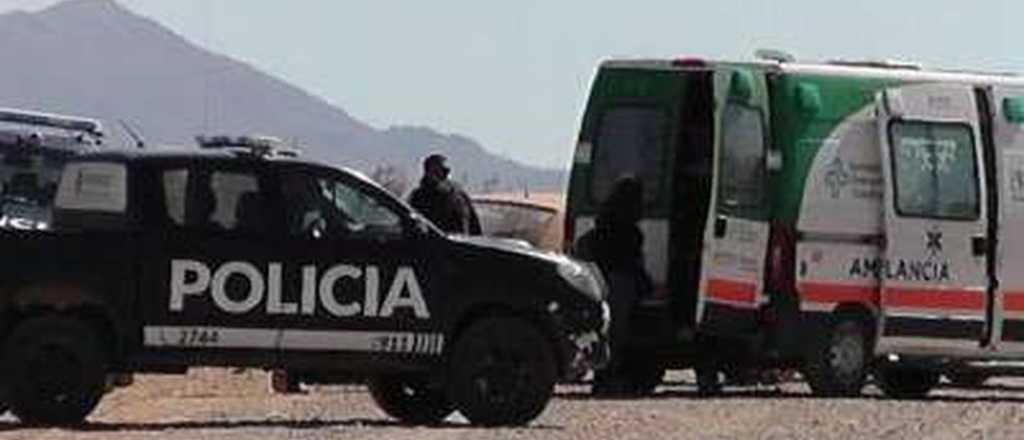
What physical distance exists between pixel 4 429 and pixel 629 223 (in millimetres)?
6002

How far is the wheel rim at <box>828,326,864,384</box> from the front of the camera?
2159cm

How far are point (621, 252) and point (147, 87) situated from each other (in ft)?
277

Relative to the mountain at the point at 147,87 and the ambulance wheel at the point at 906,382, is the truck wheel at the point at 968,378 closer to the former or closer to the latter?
the ambulance wheel at the point at 906,382

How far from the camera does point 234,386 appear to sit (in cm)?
2344

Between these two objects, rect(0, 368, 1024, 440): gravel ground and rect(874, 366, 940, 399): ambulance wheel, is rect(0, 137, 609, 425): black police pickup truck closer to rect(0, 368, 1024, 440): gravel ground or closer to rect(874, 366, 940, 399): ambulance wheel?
rect(0, 368, 1024, 440): gravel ground

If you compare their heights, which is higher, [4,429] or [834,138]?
[834,138]

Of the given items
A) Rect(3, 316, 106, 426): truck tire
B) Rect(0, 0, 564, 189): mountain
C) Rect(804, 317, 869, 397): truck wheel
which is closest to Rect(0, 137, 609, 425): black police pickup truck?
Rect(3, 316, 106, 426): truck tire

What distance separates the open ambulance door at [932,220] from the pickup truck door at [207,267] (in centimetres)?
633

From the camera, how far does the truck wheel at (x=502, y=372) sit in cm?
1762

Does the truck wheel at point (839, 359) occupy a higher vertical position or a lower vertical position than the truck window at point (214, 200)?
lower

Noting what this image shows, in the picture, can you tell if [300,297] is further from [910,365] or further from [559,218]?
[559,218]

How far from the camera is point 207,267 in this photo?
56.1ft

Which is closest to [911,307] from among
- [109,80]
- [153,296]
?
[153,296]

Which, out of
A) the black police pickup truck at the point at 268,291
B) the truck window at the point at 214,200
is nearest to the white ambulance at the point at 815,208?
the black police pickup truck at the point at 268,291
